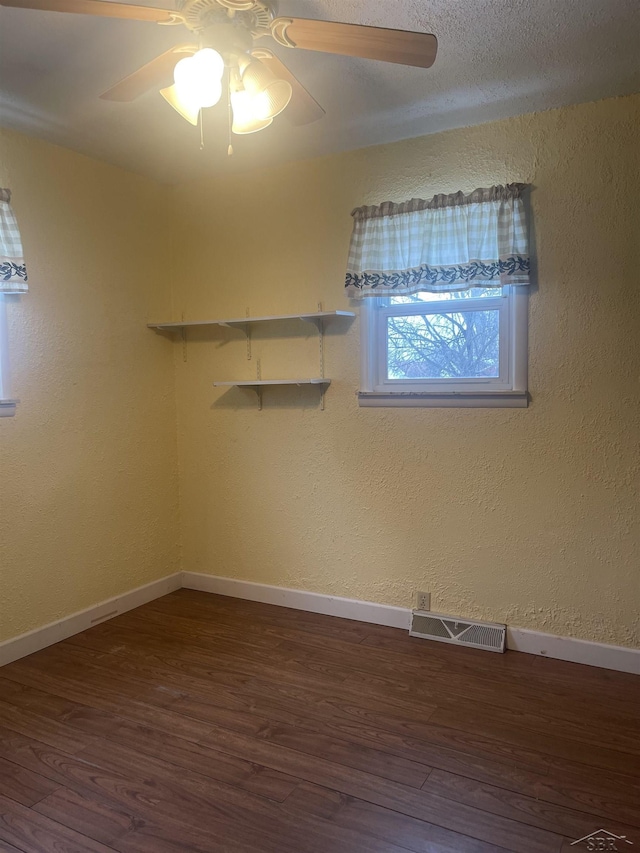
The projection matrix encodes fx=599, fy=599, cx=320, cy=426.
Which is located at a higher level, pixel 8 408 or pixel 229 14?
pixel 229 14

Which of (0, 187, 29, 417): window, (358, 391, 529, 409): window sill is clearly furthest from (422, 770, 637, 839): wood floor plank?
(0, 187, 29, 417): window

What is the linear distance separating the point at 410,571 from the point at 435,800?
133 cm

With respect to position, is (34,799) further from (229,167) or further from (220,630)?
(229,167)

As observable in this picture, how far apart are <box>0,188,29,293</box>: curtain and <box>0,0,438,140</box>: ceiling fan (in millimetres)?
1091

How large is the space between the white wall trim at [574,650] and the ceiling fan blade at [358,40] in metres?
2.41

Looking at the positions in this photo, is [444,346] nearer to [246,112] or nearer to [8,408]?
[246,112]

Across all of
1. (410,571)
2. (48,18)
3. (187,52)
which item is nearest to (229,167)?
(48,18)

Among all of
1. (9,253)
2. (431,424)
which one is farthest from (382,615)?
(9,253)

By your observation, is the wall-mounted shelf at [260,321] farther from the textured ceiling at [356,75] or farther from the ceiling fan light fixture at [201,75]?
the ceiling fan light fixture at [201,75]

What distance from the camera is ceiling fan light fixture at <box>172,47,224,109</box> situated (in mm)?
1630

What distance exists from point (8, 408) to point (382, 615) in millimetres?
2124

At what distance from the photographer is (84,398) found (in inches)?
125

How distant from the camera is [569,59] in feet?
7.35

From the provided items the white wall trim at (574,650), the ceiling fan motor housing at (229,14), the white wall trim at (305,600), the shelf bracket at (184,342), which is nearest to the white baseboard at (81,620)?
the white wall trim at (305,600)
